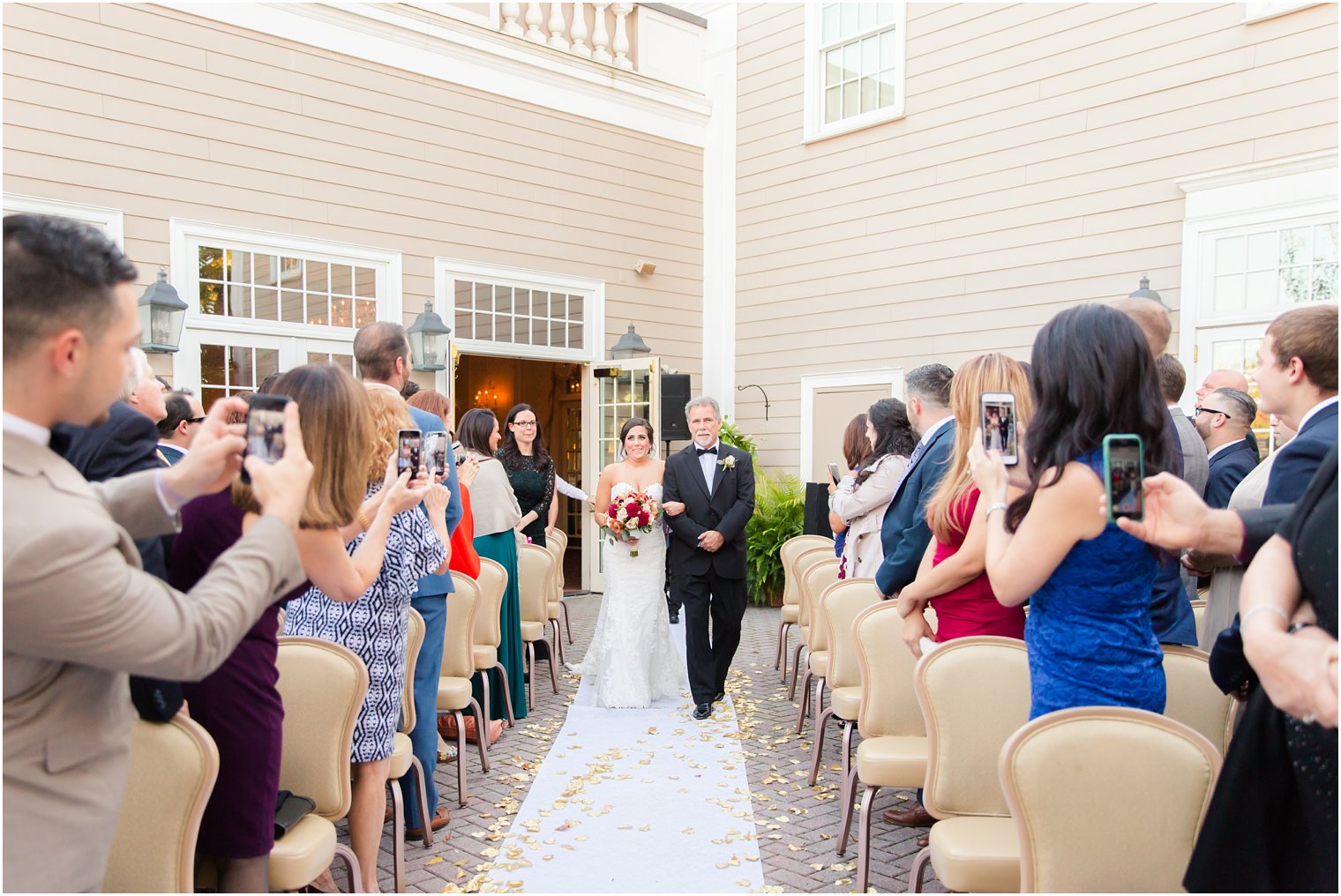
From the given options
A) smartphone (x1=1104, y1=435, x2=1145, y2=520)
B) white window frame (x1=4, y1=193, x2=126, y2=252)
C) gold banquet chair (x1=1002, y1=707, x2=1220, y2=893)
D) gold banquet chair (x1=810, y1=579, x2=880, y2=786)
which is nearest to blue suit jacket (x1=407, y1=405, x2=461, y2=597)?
gold banquet chair (x1=810, y1=579, x2=880, y2=786)

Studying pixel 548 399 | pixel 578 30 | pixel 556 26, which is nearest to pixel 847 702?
pixel 556 26

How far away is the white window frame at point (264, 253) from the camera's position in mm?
7457

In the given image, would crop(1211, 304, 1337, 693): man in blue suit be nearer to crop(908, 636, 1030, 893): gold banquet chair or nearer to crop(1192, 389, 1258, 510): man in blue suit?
crop(908, 636, 1030, 893): gold banquet chair

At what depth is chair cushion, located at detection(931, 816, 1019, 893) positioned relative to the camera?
250 cm

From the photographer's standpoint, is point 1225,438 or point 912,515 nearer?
point 912,515

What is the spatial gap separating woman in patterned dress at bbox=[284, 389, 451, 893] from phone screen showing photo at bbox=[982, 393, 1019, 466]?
1857 mm

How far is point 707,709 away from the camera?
589 centimetres

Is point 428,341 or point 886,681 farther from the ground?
point 428,341

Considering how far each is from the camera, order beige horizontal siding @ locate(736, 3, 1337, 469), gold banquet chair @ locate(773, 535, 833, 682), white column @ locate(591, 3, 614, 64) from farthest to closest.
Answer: white column @ locate(591, 3, 614, 64)
beige horizontal siding @ locate(736, 3, 1337, 469)
gold banquet chair @ locate(773, 535, 833, 682)

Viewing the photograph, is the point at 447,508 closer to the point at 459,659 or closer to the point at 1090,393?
the point at 459,659

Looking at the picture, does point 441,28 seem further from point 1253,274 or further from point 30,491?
point 30,491

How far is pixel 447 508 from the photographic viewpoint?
4.19 m

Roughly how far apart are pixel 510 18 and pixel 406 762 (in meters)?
8.46

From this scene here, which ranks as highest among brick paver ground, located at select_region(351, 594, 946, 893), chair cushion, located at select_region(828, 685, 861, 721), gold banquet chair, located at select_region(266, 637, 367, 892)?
gold banquet chair, located at select_region(266, 637, 367, 892)
